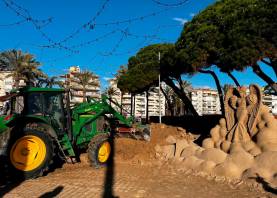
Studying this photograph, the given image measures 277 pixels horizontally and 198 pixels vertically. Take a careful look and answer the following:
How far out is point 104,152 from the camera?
34.0 ft

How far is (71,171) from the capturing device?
923cm

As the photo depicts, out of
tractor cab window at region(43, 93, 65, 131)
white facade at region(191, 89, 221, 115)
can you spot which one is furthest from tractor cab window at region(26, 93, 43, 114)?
white facade at region(191, 89, 221, 115)

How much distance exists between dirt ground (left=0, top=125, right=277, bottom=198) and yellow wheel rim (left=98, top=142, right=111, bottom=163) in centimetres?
40

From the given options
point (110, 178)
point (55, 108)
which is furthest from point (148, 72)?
point (110, 178)

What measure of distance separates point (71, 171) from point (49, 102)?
79.1 inches

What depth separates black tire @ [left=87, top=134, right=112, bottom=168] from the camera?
984cm

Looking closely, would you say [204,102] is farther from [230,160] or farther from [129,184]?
[129,184]

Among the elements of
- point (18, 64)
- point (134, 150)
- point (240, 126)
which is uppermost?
point (18, 64)

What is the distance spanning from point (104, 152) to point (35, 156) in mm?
2533

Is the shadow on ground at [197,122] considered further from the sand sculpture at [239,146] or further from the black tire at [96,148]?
the black tire at [96,148]

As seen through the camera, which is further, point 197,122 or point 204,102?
point 204,102

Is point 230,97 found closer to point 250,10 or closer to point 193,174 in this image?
point 193,174

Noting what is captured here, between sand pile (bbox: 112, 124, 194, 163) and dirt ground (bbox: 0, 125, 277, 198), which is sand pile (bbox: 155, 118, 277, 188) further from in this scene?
sand pile (bbox: 112, 124, 194, 163)

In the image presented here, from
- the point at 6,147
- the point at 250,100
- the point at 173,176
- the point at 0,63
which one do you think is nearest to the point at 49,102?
the point at 6,147
